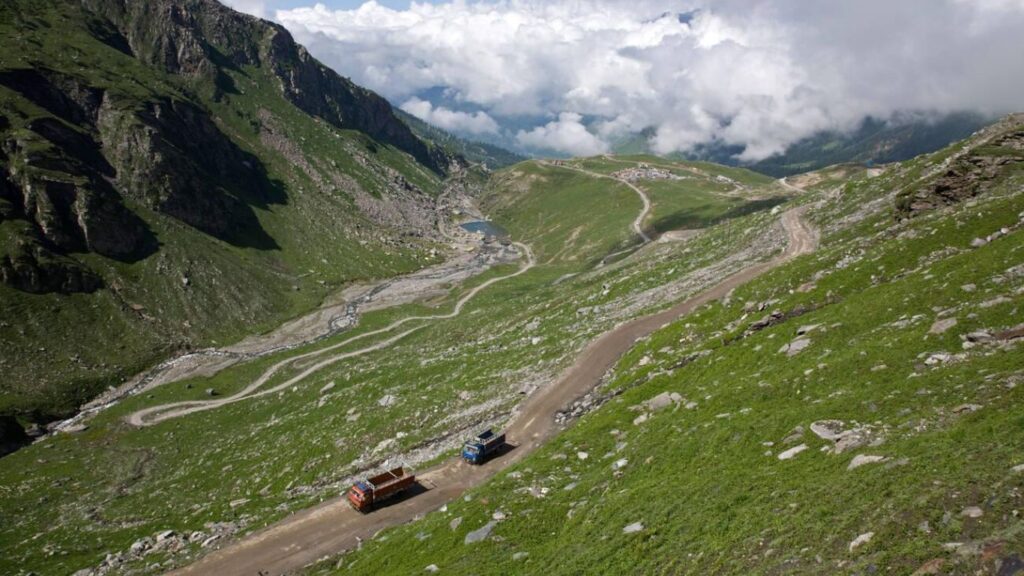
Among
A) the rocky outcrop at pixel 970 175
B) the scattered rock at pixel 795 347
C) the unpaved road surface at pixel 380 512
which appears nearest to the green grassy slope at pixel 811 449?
the scattered rock at pixel 795 347

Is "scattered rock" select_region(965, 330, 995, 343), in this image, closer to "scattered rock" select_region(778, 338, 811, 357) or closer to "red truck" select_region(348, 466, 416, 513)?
"scattered rock" select_region(778, 338, 811, 357)

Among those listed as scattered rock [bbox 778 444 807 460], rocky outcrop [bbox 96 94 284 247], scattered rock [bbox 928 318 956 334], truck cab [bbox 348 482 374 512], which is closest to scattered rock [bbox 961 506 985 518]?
scattered rock [bbox 778 444 807 460]

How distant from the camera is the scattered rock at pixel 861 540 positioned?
679 inches

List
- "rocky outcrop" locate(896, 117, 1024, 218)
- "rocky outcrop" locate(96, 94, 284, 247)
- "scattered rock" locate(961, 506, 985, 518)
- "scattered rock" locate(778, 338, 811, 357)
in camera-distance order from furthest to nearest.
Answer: "rocky outcrop" locate(96, 94, 284, 247), "rocky outcrop" locate(896, 117, 1024, 218), "scattered rock" locate(778, 338, 811, 357), "scattered rock" locate(961, 506, 985, 518)

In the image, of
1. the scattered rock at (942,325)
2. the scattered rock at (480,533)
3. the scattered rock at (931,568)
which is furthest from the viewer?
the scattered rock at (480,533)

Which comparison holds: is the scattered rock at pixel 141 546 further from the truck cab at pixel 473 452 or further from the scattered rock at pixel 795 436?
the scattered rock at pixel 795 436

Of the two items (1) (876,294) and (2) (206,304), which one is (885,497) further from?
(2) (206,304)

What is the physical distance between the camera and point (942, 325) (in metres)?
31.2

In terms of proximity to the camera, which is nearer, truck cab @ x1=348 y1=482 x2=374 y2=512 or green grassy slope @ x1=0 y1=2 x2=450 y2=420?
truck cab @ x1=348 y1=482 x2=374 y2=512

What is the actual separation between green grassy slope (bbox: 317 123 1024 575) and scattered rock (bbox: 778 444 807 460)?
0.18 meters

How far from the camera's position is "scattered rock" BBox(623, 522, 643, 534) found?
81.7ft

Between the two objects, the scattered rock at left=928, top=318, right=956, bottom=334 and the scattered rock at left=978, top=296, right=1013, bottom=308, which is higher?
the scattered rock at left=978, top=296, right=1013, bottom=308

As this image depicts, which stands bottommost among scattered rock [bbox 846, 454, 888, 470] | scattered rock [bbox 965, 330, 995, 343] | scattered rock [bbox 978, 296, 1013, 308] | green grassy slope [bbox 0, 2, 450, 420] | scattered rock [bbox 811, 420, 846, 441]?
scattered rock [bbox 811, 420, 846, 441]

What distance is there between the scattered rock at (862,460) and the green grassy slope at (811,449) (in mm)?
208
